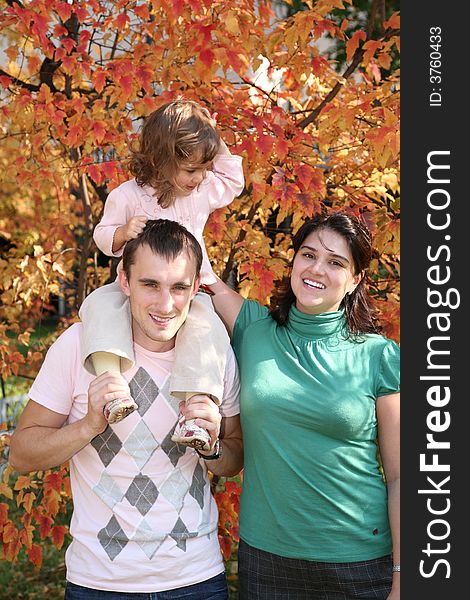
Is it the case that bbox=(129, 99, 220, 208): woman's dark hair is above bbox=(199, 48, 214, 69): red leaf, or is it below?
below

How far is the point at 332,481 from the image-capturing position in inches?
102

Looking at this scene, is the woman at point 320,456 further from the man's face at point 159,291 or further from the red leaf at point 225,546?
the red leaf at point 225,546

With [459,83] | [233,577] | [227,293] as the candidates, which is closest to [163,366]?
[227,293]

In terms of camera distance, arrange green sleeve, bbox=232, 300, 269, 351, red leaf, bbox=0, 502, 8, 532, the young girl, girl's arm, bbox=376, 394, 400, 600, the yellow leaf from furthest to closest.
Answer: red leaf, bbox=0, 502, 8, 532 → the yellow leaf → green sleeve, bbox=232, 300, 269, 351 → girl's arm, bbox=376, 394, 400, 600 → the young girl

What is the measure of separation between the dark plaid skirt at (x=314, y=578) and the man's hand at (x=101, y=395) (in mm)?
636

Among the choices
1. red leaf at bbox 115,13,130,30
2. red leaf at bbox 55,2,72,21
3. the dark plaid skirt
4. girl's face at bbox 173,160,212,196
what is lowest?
the dark plaid skirt

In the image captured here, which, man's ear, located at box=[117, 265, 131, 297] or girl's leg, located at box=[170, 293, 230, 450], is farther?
man's ear, located at box=[117, 265, 131, 297]

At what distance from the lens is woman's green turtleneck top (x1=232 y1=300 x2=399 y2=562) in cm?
258

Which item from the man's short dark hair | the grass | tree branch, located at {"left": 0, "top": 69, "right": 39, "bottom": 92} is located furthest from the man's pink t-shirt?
the grass

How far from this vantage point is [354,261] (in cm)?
278

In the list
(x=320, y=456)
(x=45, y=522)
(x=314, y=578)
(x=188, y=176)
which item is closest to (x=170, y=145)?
(x=188, y=176)

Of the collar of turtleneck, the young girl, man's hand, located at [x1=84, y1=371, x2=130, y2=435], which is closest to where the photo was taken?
man's hand, located at [x1=84, y1=371, x2=130, y2=435]

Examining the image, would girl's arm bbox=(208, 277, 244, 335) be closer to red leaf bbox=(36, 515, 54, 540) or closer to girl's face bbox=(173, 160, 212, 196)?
girl's face bbox=(173, 160, 212, 196)

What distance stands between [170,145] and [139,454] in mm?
1031
